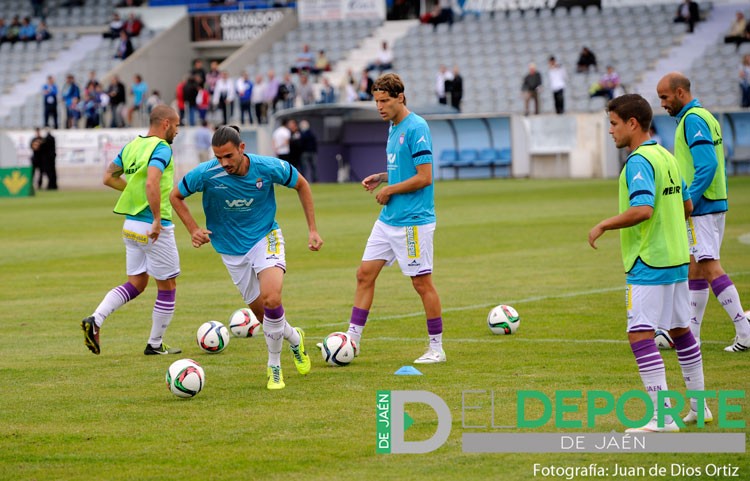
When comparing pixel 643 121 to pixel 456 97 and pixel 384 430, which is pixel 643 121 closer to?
pixel 384 430

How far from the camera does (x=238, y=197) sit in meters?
9.27

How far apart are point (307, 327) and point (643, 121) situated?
5599 mm

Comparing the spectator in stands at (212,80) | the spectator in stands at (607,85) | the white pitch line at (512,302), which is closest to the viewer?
the white pitch line at (512,302)

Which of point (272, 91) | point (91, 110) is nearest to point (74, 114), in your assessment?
point (91, 110)

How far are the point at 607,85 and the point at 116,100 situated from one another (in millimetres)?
17790

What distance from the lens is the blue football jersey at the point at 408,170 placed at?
32.2 ft

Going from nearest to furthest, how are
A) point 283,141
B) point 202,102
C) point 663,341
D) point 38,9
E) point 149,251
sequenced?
point 663,341 → point 149,251 → point 283,141 → point 202,102 → point 38,9

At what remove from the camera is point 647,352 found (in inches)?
279

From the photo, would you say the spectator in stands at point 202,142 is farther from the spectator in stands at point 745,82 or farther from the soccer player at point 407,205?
the soccer player at point 407,205

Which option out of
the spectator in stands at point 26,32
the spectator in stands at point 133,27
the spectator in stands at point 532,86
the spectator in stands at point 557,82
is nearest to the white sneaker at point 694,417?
Answer: the spectator in stands at point 557,82

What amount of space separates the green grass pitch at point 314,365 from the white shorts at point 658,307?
64cm

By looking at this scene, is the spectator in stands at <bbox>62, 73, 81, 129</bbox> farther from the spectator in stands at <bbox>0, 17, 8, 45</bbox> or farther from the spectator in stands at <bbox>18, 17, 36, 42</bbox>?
the spectator in stands at <bbox>0, 17, 8, 45</bbox>

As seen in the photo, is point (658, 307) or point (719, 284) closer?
point (658, 307)

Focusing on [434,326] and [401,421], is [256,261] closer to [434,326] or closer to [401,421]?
[434,326]
